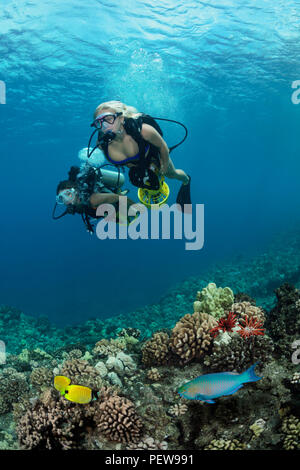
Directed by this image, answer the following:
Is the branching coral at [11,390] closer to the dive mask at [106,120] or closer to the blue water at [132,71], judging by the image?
the dive mask at [106,120]

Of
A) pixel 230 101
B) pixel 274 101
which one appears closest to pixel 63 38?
pixel 230 101

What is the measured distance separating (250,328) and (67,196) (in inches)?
174

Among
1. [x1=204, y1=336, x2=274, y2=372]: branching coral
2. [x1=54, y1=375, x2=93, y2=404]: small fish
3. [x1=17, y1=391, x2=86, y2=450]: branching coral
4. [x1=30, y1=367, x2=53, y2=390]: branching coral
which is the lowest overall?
[x1=17, y1=391, x2=86, y2=450]: branching coral

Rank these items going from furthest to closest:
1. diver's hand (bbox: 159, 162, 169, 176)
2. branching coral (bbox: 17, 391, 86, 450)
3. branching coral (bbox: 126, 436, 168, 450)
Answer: diver's hand (bbox: 159, 162, 169, 176) < branching coral (bbox: 17, 391, 86, 450) < branching coral (bbox: 126, 436, 168, 450)

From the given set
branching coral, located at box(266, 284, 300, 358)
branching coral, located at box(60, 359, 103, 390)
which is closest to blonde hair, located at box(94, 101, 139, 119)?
branching coral, located at box(60, 359, 103, 390)

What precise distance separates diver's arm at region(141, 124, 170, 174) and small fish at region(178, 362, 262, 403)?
4.34 meters

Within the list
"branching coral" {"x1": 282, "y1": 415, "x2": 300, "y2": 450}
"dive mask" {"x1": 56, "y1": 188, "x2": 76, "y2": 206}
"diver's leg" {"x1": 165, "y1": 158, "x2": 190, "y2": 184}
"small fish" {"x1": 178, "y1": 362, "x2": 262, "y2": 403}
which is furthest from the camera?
"diver's leg" {"x1": 165, "y1": 158, "x2": 190, "y2": 184}

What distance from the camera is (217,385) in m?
2.95

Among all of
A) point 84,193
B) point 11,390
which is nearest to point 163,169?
point 84,193

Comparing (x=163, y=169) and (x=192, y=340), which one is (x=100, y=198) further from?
(x=192, y=340)

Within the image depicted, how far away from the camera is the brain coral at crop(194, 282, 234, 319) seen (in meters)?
5.80

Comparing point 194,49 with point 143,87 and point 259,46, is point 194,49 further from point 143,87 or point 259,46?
point 143,87

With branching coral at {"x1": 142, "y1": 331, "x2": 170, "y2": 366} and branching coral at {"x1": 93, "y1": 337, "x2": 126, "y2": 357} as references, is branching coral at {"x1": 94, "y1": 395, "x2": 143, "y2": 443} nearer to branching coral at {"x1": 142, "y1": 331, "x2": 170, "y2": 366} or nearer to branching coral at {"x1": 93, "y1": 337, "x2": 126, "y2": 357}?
branching coral at {"x1": 142, "y1": 331, "x2": 170, "y2": 366}

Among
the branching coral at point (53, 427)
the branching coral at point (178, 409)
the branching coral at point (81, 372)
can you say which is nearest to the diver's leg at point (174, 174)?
the branching coral at point (81, 372)
